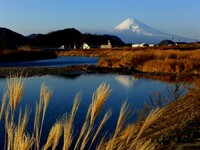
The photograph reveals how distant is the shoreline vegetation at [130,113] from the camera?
2.47 meters

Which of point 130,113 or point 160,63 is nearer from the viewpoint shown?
point 130,113

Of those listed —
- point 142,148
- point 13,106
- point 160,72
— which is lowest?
point 160,72

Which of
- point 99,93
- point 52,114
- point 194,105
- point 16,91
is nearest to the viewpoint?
point 99,93

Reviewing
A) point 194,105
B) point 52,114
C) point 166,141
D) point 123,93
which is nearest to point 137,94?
point 123,93

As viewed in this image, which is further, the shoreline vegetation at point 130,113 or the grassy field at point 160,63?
the grassy field at point 160,63

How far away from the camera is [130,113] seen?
14.3 metres

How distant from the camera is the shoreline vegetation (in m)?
2.47

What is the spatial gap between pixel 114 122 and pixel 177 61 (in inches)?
1092

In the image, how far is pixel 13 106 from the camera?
8.79 feet

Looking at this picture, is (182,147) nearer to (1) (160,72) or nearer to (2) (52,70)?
(1) (160,72)

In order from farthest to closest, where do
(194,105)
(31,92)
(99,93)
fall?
(31,92)
(194,105)
(99,93)

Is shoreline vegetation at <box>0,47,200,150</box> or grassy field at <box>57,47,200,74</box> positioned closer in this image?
shoreline vegetation at <box>0,47,200,150</box>

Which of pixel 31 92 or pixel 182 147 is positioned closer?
pixel 182 147

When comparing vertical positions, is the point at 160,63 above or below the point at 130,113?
below
